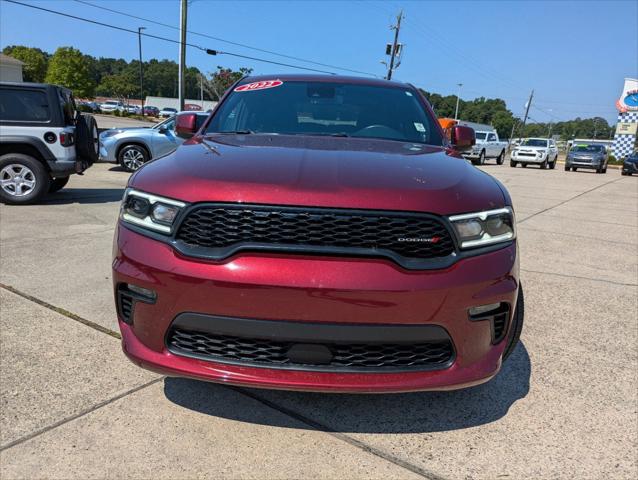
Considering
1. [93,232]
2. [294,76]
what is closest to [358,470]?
[294,76]

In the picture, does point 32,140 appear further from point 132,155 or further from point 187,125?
point 187,125

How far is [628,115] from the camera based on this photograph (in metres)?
41.2

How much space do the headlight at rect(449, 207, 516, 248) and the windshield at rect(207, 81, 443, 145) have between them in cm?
116

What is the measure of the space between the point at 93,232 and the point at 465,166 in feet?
15.9

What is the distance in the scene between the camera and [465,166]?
2.58 m

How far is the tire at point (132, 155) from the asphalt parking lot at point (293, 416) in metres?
8.59

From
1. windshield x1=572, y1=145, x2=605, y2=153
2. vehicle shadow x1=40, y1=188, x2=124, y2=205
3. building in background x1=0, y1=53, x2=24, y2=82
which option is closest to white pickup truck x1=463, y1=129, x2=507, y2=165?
windshield x1=572, y1=145, x2=605, y2=153

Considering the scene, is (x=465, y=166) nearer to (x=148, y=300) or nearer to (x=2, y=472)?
(x=148, y=300)

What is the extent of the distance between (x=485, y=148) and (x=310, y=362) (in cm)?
2600

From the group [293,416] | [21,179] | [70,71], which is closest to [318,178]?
[293,416]

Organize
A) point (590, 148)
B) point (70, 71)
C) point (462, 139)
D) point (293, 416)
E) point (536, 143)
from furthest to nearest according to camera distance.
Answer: point (70, 71)
point (536, 143)
point (590, 148)
point (462, 139)
point (293, 416)

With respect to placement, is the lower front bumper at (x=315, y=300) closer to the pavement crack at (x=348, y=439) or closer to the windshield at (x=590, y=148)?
the pavement crack at (x=348, y=439)

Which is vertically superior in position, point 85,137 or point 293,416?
point 85,137

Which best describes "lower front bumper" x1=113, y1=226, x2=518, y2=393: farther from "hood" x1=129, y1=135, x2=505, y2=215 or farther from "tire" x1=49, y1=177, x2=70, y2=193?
"tire" x1=49, y1=177, x2=70, y2=193
